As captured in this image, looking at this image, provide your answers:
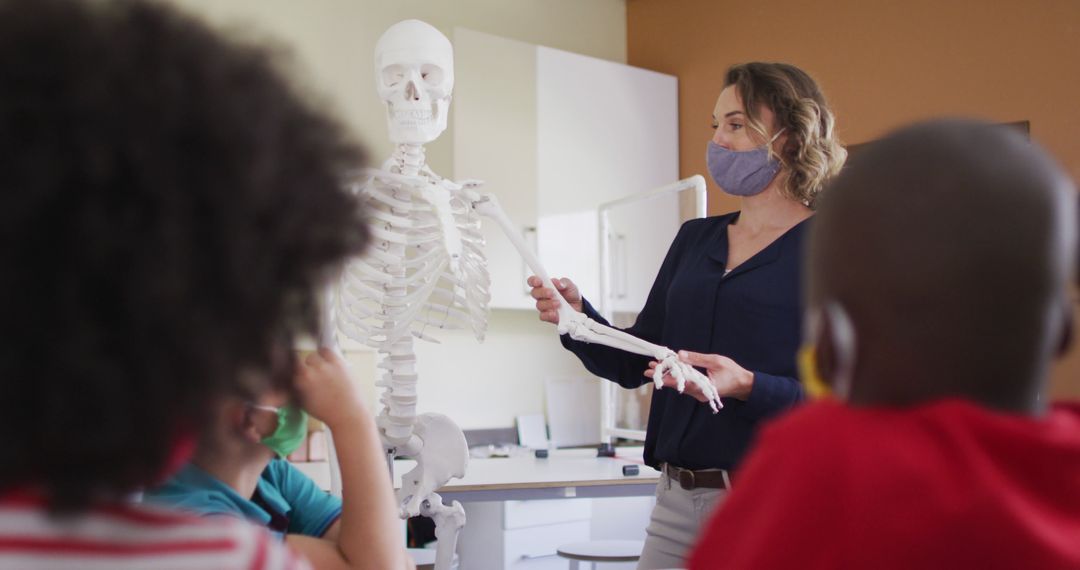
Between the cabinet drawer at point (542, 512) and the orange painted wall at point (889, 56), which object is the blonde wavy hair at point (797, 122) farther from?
the cabinet drawer at point (542, 512)

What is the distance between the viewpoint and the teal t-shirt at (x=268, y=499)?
0.92 metres

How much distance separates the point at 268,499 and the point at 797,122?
4.12ft

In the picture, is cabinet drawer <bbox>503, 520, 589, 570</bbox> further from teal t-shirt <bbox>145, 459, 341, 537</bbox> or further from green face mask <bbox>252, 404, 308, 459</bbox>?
green face mask <bbox>252, 404, 308, 459</bbox>

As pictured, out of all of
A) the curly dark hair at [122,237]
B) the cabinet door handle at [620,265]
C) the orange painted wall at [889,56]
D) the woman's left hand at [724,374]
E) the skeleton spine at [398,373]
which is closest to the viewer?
the curly dark hair at [122,237]

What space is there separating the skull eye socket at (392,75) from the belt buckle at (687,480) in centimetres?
115

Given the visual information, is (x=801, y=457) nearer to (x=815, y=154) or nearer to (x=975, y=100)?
(x=815, y=154)

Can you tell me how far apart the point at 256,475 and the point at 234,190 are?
529mm

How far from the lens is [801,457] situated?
554mm

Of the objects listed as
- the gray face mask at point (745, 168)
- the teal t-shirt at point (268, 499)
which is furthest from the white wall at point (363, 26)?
the teal t-shirt at point (268, 499)

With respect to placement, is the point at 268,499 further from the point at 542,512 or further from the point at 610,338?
the point at 542,512

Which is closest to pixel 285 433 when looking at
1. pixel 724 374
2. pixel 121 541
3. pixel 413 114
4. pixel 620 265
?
pixel 121 541

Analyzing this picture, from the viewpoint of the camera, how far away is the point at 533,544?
3.65m

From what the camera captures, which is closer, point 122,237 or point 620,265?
point 122,237

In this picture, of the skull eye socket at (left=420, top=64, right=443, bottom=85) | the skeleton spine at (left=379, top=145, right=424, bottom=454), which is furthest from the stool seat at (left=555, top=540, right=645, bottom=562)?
the skull eye socket at (left=420, top=64, right=443, bottom=85)
